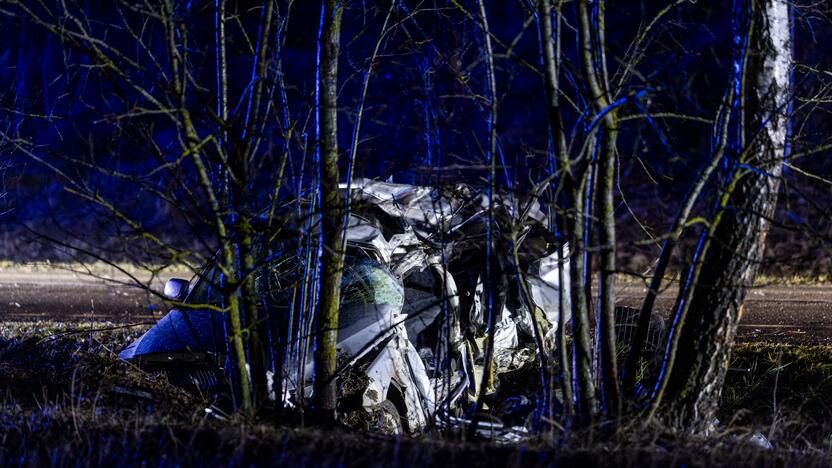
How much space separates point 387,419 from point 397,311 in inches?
35.7

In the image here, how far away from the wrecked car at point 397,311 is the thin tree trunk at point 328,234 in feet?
0.46

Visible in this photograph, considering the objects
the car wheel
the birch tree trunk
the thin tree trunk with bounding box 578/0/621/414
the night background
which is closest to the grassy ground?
the night background

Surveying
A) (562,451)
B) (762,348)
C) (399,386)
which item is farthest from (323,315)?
(762,348)

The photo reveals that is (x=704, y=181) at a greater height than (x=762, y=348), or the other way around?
(x=704, y=181)

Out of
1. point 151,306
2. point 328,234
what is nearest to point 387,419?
point 328,234

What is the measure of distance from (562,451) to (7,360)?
5643 mm

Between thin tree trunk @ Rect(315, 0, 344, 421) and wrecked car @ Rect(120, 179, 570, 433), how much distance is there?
139mm

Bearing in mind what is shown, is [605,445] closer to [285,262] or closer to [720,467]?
[720,467]

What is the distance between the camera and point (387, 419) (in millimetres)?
5363

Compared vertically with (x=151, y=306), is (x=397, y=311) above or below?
above

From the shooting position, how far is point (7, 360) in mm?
6758

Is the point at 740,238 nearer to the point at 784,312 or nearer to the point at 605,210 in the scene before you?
the point at 605,210

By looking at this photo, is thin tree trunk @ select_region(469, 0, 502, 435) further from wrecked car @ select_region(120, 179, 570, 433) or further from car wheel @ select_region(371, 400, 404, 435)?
car wheel @ select_region(371, 400, 404, 435)

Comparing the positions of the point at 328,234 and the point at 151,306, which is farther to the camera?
the point at 151,306
